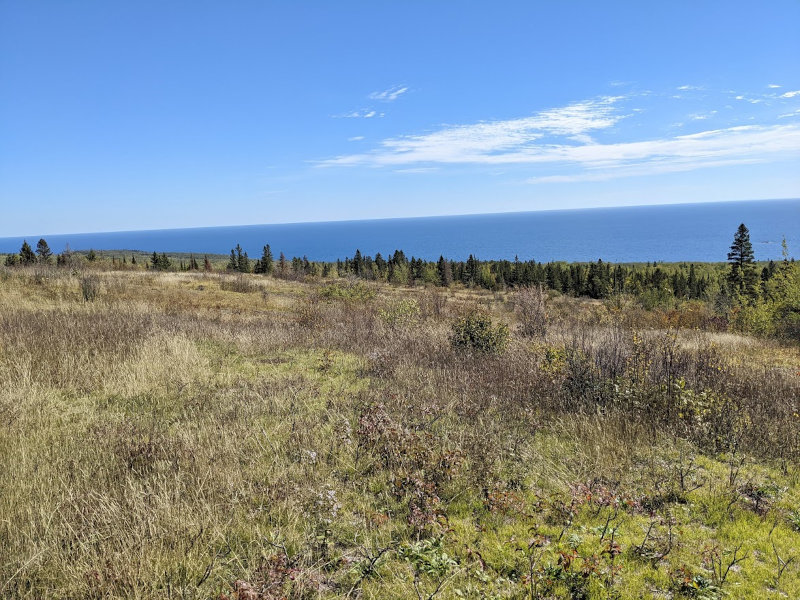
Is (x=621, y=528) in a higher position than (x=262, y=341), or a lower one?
lower

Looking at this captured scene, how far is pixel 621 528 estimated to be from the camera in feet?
12.2

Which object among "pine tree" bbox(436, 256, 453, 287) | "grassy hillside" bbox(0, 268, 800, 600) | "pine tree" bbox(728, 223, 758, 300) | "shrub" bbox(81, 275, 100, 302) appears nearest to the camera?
"grassy hillside" bbox(0, 268, 800, 600)

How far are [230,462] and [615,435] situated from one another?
4981 millimetres

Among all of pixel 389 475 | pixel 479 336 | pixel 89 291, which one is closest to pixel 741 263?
pixel 479 336

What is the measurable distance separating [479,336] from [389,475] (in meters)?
6.13

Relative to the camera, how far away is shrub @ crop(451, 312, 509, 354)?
10109 millimetres

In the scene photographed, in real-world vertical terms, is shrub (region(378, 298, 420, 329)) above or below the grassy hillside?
above

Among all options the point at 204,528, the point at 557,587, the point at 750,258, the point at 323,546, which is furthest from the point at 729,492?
the point at 750,258

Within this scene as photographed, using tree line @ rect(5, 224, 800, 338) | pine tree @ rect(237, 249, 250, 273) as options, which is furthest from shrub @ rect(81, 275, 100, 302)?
pine tree @ rect(237, 249, 250, 273)

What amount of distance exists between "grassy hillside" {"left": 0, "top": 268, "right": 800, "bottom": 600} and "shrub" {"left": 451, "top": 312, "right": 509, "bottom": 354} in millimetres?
954

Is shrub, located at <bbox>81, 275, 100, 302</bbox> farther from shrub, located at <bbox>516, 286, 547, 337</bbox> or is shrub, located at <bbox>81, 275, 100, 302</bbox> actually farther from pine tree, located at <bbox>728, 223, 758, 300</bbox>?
pine tree, located at <bbox>728, 223, 758, 300</bbox>

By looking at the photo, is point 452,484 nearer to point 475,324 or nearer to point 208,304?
point 475,324

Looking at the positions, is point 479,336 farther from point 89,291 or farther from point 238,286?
point 238,286

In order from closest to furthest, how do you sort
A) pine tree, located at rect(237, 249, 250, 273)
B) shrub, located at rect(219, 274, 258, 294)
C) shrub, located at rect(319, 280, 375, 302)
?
shrub, located at rect(319, 280, 375, 302) → shrub, located at rect(219, 274, 258, 294) → pine tree, located at rect(237, 249, 250, 273)
